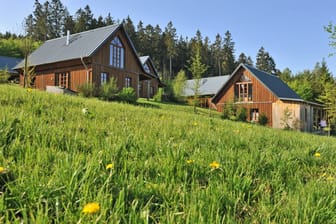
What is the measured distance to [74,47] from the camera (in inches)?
1077

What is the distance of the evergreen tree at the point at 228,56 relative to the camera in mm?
82438

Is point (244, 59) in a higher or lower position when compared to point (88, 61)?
higher

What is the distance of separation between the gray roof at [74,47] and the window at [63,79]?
4.32ft

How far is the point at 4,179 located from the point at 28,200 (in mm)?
288

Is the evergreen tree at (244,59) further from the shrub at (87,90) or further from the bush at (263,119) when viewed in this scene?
the shrub at (87,90)

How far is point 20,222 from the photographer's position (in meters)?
1.42

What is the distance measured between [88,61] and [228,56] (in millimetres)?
64394

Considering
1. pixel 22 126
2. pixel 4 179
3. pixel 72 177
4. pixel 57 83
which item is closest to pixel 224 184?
pixel 72 177

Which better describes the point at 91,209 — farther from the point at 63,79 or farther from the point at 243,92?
the point at 243,92

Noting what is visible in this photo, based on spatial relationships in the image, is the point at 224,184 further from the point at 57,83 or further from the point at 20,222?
the point at 57,83

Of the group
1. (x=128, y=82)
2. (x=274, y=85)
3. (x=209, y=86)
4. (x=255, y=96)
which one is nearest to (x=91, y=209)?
(x=128, y=82)

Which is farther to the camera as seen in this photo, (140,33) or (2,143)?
(140,33)

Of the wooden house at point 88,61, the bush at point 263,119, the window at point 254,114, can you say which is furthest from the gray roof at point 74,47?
the window at point 254,114

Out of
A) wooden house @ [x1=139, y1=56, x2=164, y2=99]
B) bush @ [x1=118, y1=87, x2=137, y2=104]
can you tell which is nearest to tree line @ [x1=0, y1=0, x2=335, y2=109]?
wooden house @ [x1=139, y1=56, x2=164, y2=99]
